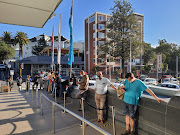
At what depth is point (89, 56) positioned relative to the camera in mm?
49188

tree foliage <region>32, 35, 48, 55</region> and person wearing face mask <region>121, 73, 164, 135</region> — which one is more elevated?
tree foliage <region>32, 35, 48, 55</region>

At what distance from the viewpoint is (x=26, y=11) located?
2.73 metres

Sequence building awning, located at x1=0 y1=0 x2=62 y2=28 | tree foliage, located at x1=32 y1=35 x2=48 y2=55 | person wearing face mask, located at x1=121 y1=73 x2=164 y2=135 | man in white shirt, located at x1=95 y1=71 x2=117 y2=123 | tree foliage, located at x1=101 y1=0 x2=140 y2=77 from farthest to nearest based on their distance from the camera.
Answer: tree foliage, located at x1=32 y1=35 x2=48 y2=55
tree foliage, located at x1=101 y1=0 x2=140 y2=77
man in white shirt, located at x1=95 y1=71 x2=117 y2=123
person wearing face mask, located at x1=121 y1=73 x2=164 y2=135
building awning, located at x1=0 y1=0 x2=62 y2=28

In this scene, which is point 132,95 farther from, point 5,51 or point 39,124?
point 5,51

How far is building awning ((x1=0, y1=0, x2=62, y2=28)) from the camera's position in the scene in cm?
243

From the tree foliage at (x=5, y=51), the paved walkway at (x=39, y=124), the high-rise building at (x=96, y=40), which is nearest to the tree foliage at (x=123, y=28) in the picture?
the high-rise building at (x=96, y=40)

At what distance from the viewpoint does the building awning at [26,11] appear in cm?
243

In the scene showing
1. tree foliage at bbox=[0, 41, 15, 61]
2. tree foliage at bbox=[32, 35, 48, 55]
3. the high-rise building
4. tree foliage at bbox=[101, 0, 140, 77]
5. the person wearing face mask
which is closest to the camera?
the person wearing face mask

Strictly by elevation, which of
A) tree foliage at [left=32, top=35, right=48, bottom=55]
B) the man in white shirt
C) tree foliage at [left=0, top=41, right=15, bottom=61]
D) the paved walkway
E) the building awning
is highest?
tree foliage at [left=32, top=35, right=48, bottom=55]

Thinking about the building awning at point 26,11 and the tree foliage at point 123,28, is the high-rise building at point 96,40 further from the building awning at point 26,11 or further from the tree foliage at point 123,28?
the building awning at point 26,11

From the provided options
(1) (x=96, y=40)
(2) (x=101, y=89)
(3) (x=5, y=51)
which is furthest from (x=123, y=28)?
(3) (x=5, y=51)

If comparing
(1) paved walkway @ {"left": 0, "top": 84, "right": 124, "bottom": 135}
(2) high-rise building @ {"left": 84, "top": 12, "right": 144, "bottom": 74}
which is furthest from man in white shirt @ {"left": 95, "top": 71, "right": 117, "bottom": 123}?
(2) high-rise building @ {"left": 84, "top": 12, "right": 144, "bottom": 74}

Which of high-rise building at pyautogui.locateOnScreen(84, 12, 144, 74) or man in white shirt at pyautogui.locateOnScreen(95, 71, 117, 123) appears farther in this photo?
high-rise building at pyautogui.locateOnScreen(84, 12, 144, 74)

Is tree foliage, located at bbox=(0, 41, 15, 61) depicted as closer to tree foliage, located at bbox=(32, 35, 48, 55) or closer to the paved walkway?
tree foliage, located at bbox=(32, 35, 48, 55)
